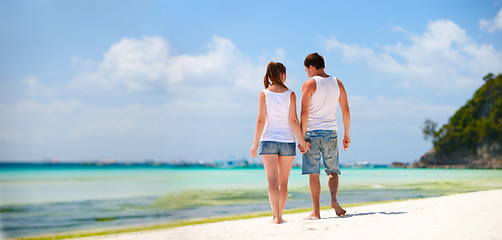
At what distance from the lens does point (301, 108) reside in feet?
15.3

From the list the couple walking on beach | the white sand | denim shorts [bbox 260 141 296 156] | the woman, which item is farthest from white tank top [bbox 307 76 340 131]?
the white sand

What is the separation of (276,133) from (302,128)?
0.35m

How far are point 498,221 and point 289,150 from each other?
2.13 m

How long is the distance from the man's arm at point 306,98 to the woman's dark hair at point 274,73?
28 cm

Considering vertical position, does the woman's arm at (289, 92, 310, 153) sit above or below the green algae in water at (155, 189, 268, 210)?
above

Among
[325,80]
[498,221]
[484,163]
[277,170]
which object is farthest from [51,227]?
[484,163]

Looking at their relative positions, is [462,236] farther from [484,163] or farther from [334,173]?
[484,163]

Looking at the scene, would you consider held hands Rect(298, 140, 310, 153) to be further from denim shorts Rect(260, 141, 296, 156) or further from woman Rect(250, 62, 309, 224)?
denim shorts Rect(260, 141, 296, 156)

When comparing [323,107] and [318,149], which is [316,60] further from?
[318,149]

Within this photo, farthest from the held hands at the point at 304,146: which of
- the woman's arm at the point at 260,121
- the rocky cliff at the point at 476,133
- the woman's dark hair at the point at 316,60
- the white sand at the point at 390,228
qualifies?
the rocky cliff at the point at 476,133

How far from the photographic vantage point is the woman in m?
4.41

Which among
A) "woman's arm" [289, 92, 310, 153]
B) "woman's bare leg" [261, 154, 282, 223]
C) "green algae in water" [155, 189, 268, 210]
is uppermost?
"woman's arm" [289, 92, 310, 153]

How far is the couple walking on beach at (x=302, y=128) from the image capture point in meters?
Result: 4.42

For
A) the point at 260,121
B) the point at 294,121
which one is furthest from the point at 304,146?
the point at 260,121
